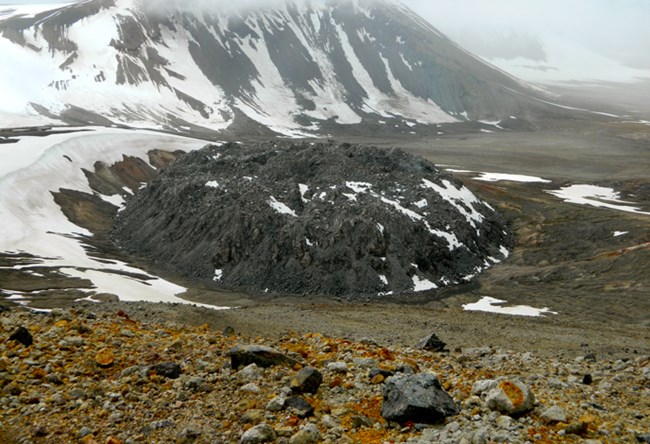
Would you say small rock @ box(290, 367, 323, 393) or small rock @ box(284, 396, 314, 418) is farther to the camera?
small rock @ box(290, 367, 323, 393)

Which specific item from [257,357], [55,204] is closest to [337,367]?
[257,357]

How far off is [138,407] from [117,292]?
3319cm

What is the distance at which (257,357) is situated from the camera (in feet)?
35.0

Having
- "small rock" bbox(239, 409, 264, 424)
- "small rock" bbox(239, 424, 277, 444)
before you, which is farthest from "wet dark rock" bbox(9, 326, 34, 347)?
"small rock" bbox(239, 424, 277, 444)

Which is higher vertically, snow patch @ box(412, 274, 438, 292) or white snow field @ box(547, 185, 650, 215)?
white snow field @ box(547, 185, 650, 215)

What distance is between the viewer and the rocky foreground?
850 centimetres

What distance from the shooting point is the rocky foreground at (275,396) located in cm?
850

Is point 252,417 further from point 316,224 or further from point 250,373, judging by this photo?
point 316,224

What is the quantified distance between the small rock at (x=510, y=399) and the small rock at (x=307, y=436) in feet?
8.73

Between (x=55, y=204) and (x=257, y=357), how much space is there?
6086 cm

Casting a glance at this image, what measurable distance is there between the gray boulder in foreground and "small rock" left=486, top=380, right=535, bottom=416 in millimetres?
591

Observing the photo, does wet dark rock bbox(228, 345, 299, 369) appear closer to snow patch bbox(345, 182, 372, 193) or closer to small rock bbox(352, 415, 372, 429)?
small rock bbox(352, 415, 372, 429)

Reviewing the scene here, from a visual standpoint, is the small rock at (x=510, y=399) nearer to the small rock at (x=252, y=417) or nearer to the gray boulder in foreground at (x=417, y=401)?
the gray boulder in foreground at (x=417, y=401)

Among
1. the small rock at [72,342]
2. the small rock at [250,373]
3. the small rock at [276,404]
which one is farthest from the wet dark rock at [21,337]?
the small rock at [276,404]
